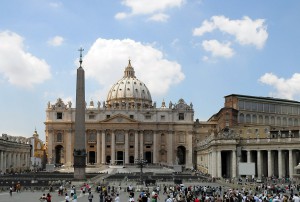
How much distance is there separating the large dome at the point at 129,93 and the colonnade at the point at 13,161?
40.0 m

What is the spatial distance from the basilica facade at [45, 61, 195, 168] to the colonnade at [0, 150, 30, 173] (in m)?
13.6

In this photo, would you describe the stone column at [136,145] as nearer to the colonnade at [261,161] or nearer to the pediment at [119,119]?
the pediment at [119,119]

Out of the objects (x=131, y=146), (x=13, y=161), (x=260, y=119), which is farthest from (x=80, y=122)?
(x=131, y=146)

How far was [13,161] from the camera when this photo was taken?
102438 millimetres

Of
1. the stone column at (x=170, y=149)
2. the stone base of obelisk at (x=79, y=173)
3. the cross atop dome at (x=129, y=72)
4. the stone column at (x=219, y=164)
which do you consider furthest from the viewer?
the cross atop dome at (x=129, y=72)

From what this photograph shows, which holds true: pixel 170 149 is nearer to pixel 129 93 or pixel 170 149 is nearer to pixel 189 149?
pixel 189 149


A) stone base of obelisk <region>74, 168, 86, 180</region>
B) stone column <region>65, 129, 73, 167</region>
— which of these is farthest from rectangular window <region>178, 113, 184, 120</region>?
stone base of obelisk <region>74, 168, 86, 180</region>

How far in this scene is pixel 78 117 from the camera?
50.3m

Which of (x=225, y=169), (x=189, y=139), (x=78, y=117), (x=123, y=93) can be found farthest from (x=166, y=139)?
(x=78, y=117)

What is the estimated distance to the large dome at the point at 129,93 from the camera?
153000 millimetres

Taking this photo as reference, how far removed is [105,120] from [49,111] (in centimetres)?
1485

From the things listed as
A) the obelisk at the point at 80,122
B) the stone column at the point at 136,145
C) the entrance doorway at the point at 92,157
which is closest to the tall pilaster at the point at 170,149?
the stone column at the point at 136,145

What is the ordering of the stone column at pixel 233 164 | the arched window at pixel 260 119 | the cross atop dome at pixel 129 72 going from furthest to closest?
the cross atop dome at pixel 129 72, the arched window at pixel 260 119, the stone column at pixel 233 164

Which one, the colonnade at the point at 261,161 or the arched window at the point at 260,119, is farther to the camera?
the arched window at the point at 260,119
